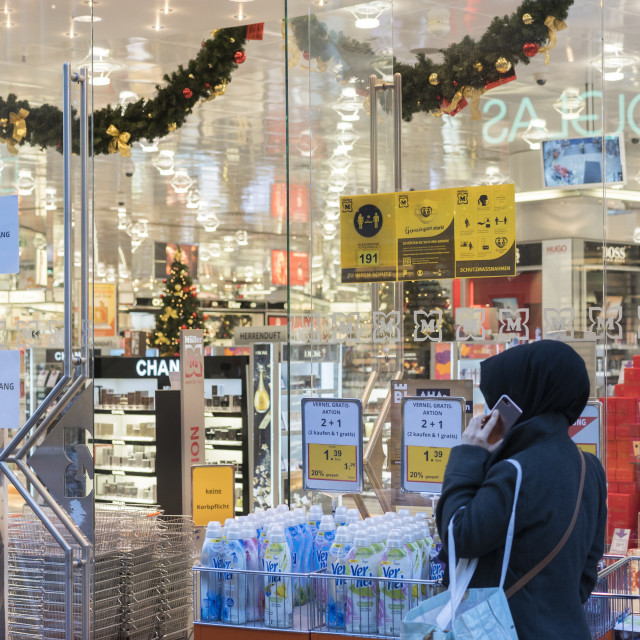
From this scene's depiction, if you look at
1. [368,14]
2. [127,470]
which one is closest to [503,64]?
[368,14]

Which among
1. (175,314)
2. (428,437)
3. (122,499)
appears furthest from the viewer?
(175,314)

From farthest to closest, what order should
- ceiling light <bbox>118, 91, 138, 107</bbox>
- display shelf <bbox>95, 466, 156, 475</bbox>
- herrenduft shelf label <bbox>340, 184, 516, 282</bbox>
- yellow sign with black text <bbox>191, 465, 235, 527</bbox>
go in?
ceiling light <bbox>118, 91, 138, 107</bbox> → display shelf <bbox>95, 466, 156, 475</bbox> → yellow sign with black text <bbox>191, 465, 235, 527</bbox> → herrenduft shelf label <bbox>340, 184, 516, 282</bbox>

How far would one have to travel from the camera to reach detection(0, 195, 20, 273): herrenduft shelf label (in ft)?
11.2

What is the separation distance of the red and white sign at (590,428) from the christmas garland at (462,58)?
1392mm

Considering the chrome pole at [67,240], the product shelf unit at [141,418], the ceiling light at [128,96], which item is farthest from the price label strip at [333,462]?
the ceiling light at [128,96]

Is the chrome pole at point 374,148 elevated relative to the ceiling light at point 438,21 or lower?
lower

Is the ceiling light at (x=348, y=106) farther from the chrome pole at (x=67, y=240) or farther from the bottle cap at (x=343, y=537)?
the bottle cap at (x=343, y=537)

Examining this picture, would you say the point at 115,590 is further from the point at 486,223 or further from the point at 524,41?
the point at 524,41

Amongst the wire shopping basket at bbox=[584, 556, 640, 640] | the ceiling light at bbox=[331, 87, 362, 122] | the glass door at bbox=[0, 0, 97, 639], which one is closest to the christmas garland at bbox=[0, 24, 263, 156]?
the ceiling light at bbox=[331, 87, 362, 122]

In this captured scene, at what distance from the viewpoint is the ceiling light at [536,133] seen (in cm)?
399

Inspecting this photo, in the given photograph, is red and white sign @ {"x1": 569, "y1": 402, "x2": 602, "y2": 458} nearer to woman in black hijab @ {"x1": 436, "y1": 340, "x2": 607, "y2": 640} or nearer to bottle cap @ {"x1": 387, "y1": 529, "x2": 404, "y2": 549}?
bottle cap @ {"x1": 387, "y1": 529, "x2": 404, "y2": 549}

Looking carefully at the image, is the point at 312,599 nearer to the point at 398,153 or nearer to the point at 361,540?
the point at 361,540

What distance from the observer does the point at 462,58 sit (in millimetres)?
3990

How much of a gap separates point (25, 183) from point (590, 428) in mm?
2189
